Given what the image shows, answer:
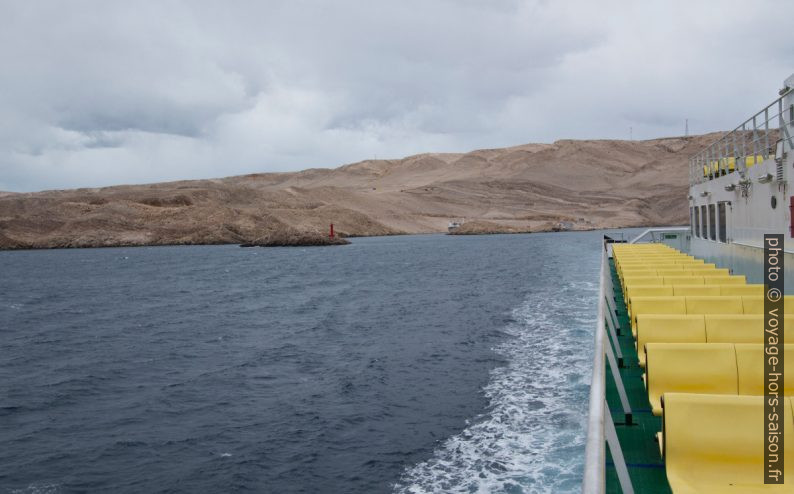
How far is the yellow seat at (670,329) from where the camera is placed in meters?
7.25

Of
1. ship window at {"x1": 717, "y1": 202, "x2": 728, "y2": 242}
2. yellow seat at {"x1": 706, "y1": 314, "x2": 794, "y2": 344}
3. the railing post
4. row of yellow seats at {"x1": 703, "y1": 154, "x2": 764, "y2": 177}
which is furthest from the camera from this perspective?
ship window at {"x1": 717, "y1": 202, "x2": 728, "y2": 242}

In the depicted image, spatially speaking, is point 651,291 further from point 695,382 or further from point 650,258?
point 650,258

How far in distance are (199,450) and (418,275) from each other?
121 feet

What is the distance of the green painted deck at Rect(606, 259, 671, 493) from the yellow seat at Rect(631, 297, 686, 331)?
0.82 metres

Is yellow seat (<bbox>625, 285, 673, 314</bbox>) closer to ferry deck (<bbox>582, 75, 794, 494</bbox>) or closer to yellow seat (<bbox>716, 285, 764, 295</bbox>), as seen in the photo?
ferry deck (<bbox>582, 75, 794, 494</bbox>)

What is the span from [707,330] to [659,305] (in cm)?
189

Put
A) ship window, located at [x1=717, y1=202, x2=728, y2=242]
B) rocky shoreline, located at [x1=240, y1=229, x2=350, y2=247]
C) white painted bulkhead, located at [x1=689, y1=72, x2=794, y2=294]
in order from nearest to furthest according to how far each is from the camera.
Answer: white painted bulkhead, located at [x1=689, y1=72, x2=794, y2=294] < ship window, located at [x1=717, y1=202, x2=728, y2=242] < rocky shoreline, located at [x1=240, y1=229, x2=350, y2=247]

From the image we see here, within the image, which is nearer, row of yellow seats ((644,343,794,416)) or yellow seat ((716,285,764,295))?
row of yellow seats ((644,343,794,416))

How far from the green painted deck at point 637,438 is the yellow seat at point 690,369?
0.44m

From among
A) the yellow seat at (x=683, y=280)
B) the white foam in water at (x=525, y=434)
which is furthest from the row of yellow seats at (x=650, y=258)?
the yellow seat at (x=683, y=280)

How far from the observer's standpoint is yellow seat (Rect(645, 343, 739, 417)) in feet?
19.5

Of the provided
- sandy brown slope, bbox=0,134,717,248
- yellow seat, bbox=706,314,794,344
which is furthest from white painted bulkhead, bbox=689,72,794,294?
sandy brown slope, bbox=0,134,717,248

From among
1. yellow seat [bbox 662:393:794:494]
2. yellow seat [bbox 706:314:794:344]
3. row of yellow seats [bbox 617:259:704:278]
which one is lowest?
yellow seat [bbox 662:393:794:494]

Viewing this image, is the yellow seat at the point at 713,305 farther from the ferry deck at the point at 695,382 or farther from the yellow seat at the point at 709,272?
the yellow seat at the point at 709,272
